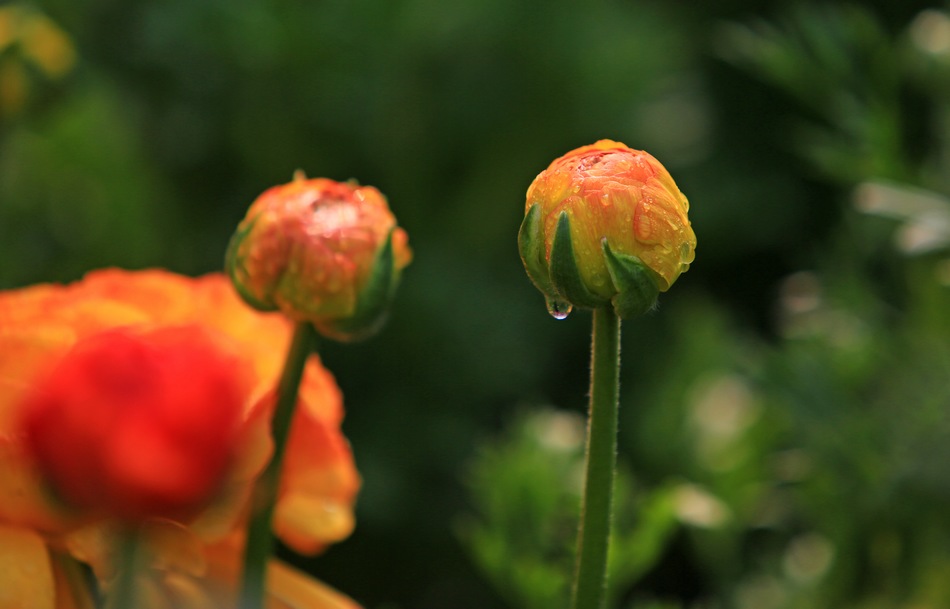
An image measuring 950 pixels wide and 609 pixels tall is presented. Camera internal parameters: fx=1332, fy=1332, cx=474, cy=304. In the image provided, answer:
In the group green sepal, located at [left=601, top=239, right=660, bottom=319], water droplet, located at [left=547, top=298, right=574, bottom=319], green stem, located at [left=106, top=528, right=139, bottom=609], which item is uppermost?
green sepal, located at [left=601, top=239, right=660, bottom=319]

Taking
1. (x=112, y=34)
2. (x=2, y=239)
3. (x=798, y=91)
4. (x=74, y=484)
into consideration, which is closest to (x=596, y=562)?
(x=74, y=484)

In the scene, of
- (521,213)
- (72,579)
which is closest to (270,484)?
(72,579)

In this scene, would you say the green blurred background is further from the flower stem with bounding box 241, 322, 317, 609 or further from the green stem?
the green stem

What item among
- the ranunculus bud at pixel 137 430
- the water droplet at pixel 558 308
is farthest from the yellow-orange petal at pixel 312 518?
the ranunculus bud at pixel 137 430

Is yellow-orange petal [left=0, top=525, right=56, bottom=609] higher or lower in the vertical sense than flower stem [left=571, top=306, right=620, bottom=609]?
lower

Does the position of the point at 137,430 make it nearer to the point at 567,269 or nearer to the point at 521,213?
the point at 567,269

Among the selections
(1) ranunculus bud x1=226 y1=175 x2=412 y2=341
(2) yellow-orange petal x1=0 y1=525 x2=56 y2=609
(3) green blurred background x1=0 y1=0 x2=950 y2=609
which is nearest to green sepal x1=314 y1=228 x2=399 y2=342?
(1) ranunculus bud x1=226 y1=175 x2=412 y2=341

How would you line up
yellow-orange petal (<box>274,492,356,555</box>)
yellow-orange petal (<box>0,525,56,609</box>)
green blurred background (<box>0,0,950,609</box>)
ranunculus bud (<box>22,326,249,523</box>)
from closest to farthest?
ranunculus bud (<box>22,326,249,523</box>) < yellow-orange petal (<box>0,525,56,609</box>) < yellow-orange petal (<box>274,492,356,555</box>) < green blurred background (<box>0,0,950,609</box>)
